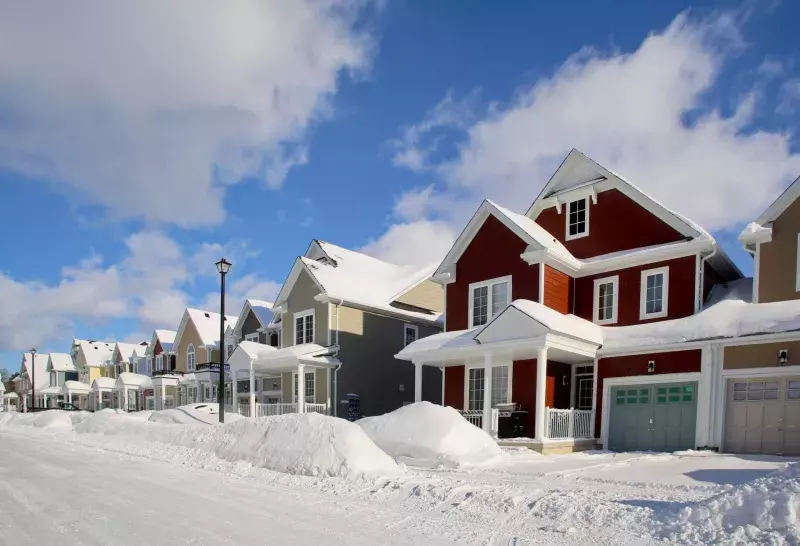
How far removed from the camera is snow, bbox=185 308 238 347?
40312 mm

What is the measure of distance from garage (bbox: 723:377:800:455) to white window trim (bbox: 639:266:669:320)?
10.2ft

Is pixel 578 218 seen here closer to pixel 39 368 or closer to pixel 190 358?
pixel 190 358

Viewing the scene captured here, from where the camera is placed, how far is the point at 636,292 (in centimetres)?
1847

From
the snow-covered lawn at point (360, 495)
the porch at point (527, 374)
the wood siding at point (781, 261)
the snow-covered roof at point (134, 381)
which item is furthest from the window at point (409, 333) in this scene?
the snow-covered roof at point (134, 381)

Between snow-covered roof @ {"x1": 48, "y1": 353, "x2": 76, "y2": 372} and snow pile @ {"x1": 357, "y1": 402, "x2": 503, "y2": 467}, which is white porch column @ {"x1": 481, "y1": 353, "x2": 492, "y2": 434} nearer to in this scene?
snow pile @ {"x1": 357, "y1": 402, "x2": 503, "y2": 467}

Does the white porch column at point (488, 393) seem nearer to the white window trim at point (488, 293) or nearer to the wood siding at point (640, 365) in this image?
the white window trim at point (488, 293)

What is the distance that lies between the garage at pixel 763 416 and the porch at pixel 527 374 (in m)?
3.85

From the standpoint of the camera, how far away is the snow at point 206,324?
4031 centimetres

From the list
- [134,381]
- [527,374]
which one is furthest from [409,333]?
[134,381]

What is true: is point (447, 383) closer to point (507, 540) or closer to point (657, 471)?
point (657, 471)

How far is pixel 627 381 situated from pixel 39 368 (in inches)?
3190

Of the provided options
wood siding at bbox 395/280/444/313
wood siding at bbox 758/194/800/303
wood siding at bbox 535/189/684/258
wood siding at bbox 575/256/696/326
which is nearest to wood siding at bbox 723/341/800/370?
wood siding at bbox 758/194/800/303

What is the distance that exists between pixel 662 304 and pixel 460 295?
6.99m

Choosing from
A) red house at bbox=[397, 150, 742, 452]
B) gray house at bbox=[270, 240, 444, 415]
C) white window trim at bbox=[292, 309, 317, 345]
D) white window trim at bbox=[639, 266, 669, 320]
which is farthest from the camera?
white window trim at bbox=[292, 309, 317, 345]
